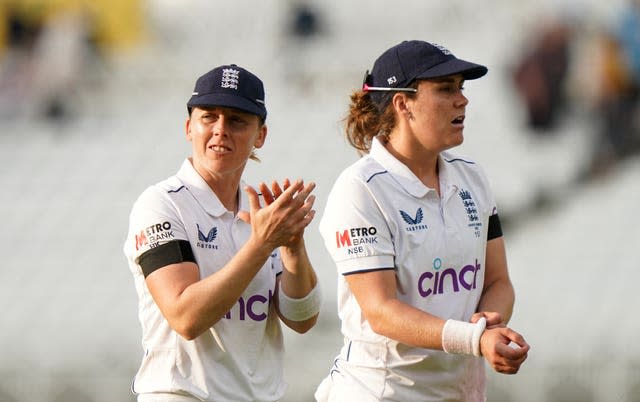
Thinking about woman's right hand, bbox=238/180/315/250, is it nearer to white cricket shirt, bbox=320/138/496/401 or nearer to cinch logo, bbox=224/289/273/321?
white cricket shirt, bbox=320/138/496/401

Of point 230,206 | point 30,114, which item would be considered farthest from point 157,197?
point 30,114

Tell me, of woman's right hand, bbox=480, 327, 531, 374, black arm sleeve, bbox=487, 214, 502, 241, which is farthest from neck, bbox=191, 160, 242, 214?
woman's right hand, bbox=480, 327, 531, 374

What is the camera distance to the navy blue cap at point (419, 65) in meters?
3.42

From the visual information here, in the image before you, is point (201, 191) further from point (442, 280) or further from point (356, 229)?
point (442, 280)

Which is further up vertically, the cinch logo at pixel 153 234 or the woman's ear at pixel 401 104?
the woman's ear at pixel 401 104

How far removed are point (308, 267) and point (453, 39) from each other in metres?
5.55

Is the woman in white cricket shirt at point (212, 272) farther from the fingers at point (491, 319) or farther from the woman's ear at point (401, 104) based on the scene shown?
the fingers at point (491, 319)

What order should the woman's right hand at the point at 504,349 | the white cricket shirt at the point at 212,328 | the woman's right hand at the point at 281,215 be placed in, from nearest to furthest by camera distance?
1. the woman's right hand at the point at 504,349
2. the woman's right hand at the point at 281,215
3. the white cricket shirt at the point at 212,328

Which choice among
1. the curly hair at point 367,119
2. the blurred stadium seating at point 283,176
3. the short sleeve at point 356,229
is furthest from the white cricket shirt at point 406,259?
the blurred stadium seating at point 283,176

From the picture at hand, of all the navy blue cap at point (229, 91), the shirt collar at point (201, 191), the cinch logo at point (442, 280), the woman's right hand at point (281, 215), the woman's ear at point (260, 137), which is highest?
the navy blue cap at point (229, 91)

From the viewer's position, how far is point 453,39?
887 cm

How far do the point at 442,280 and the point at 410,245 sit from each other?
0.14 meters

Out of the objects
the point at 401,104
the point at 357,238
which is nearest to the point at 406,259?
the point at 357,238

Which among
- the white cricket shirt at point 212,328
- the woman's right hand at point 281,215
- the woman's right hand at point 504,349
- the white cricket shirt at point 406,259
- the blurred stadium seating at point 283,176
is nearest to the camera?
the woman's right hand at point 504,349
